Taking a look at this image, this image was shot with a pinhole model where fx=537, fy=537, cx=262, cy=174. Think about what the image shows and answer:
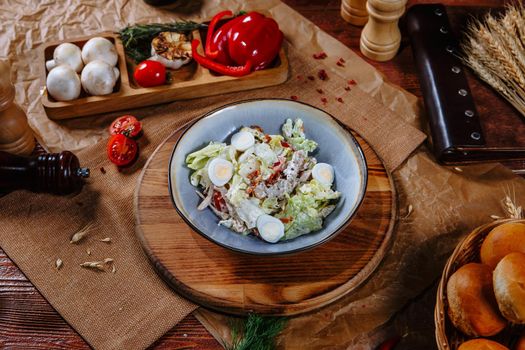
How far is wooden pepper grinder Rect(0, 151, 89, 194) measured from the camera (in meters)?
2.29

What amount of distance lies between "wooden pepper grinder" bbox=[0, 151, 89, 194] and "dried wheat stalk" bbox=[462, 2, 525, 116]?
2.03m

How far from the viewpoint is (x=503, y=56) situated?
2.64 m

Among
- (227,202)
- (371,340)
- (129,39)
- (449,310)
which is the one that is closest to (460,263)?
(449,310)

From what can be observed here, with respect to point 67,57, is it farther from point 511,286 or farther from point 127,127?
point 511,286

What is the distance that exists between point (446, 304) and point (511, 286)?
275 mm

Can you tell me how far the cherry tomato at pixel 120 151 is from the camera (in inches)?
98.4

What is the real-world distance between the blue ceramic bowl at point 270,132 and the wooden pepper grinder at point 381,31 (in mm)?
840

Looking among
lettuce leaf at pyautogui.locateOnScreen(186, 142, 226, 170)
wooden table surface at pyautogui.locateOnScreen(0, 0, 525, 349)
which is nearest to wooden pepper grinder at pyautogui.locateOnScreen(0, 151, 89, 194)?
wooden table surface at pyautogui.locateOnScreen(0, 0, 525, 349)

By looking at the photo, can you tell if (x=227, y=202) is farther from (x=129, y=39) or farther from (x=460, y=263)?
(x=129, y=39)

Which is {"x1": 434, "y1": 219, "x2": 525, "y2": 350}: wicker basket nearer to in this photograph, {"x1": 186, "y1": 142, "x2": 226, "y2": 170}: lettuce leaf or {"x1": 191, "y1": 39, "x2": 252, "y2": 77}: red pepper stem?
{"x1": 186, "y1": 142, "x2": 226, "y2": 170}: lettuce leaf

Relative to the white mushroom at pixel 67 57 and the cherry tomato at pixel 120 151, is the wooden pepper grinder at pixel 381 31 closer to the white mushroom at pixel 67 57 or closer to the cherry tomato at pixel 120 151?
the cherry tomato at pixel 120 151

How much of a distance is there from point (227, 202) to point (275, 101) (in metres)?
0.53

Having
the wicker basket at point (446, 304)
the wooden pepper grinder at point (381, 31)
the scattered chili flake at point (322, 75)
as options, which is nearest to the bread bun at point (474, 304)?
the wicker basket at point (446, 304)

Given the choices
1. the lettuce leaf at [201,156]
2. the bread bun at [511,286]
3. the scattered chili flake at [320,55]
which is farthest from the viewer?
the scattered chili flake at [320,55]
